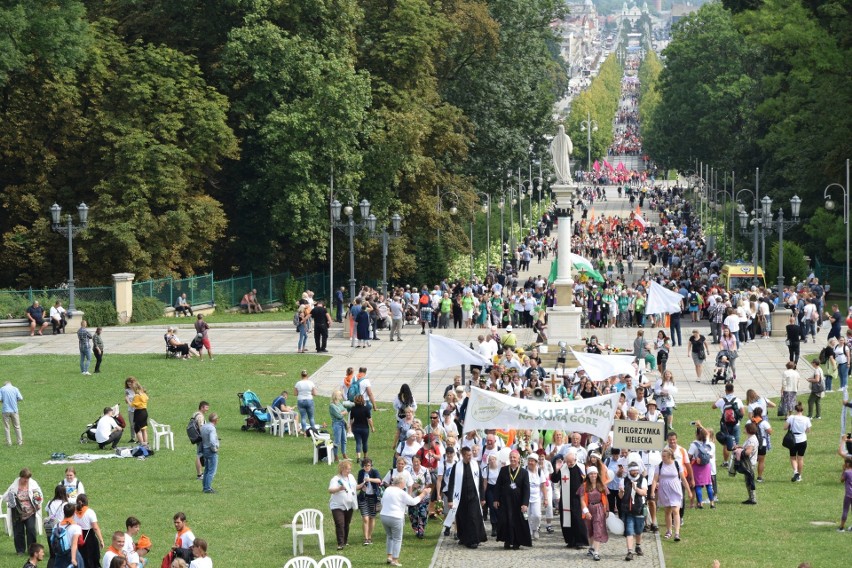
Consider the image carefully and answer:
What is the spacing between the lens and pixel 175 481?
2856 cm

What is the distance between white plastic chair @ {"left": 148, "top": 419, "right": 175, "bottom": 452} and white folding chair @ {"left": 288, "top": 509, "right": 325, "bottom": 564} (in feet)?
26.0

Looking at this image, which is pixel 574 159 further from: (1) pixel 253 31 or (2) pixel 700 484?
(2) pixel 700 484

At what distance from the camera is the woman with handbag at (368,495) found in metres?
23.7

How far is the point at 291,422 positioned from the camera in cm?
3394

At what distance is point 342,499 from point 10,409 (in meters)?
10.9

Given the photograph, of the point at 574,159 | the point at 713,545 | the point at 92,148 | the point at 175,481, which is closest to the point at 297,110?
the point at 92,148

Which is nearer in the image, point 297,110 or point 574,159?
point 297,110

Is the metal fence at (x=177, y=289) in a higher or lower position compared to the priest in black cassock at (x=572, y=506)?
higher

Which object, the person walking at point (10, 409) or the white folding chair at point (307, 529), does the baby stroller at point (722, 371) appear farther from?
the white folding chair at point (307, 529)

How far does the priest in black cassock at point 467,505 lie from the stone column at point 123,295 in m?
31.3

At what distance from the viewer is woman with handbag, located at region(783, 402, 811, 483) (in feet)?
91.0

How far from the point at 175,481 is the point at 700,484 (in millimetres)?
9095

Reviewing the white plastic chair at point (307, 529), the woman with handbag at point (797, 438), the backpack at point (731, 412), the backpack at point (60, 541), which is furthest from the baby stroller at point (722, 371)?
the backpack at point (60, 541)

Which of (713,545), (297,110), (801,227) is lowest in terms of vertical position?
(713,545)
